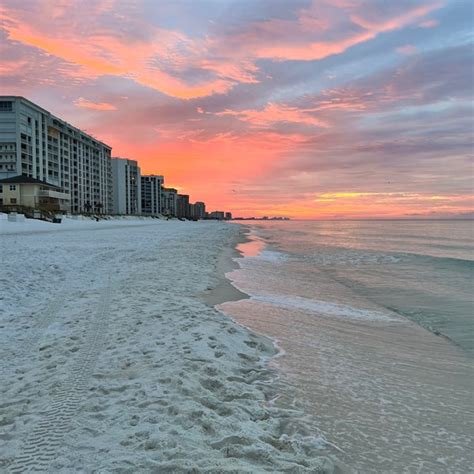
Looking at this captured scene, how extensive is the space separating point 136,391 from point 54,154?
13295 cm

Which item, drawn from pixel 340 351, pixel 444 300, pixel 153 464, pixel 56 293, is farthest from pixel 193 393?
pixel 444 300

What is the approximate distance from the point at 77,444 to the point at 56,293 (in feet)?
24.5

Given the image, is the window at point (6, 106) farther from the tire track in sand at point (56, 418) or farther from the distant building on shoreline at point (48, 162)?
the tire track in sand at point (56, 418)

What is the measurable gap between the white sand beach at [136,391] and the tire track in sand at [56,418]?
0.04ft

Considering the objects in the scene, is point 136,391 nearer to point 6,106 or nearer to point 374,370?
point 374,370

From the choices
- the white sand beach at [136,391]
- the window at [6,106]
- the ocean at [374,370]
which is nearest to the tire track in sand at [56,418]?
the white sand beach at [136,391]

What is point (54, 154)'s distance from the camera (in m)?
120

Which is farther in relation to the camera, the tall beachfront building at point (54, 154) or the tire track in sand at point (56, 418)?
the tall beachfront building at point (54, 154)

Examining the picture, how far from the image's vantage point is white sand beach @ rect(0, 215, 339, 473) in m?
3.31

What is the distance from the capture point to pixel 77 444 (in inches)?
135

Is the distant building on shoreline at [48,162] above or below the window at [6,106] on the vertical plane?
below

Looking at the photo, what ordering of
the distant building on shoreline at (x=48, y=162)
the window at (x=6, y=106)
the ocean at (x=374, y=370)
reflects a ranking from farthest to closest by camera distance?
the window at (x=6, y=106)
the distant building on shoreline at (x=48, y=162)
the ocean at (x=374, y=370)

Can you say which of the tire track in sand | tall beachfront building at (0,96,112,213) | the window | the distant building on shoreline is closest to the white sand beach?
the tire track in sand

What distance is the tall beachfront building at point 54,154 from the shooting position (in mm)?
97500
